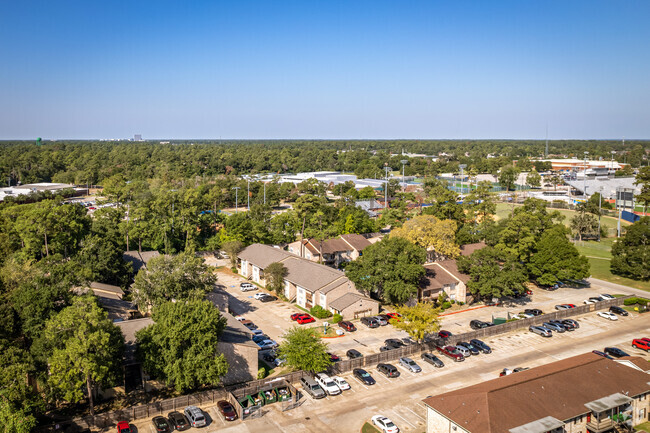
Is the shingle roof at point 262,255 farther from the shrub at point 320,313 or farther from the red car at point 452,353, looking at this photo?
the red car at point 452,353

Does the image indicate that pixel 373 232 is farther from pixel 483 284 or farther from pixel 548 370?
pixel 548 370

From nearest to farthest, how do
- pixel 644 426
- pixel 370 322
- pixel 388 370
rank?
pixel 644 426, pixel 388 370, pixel 370 322

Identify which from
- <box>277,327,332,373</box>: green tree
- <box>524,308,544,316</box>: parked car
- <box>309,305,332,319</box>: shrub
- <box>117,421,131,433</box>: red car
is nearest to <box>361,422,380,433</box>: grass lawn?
<box>277,327,332,373</box>: green tree

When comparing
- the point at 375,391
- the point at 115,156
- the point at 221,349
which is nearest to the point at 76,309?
the point at 221,349

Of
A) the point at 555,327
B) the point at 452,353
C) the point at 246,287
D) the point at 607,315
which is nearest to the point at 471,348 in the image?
the point at 452,353

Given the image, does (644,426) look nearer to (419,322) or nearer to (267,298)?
(419,322)
